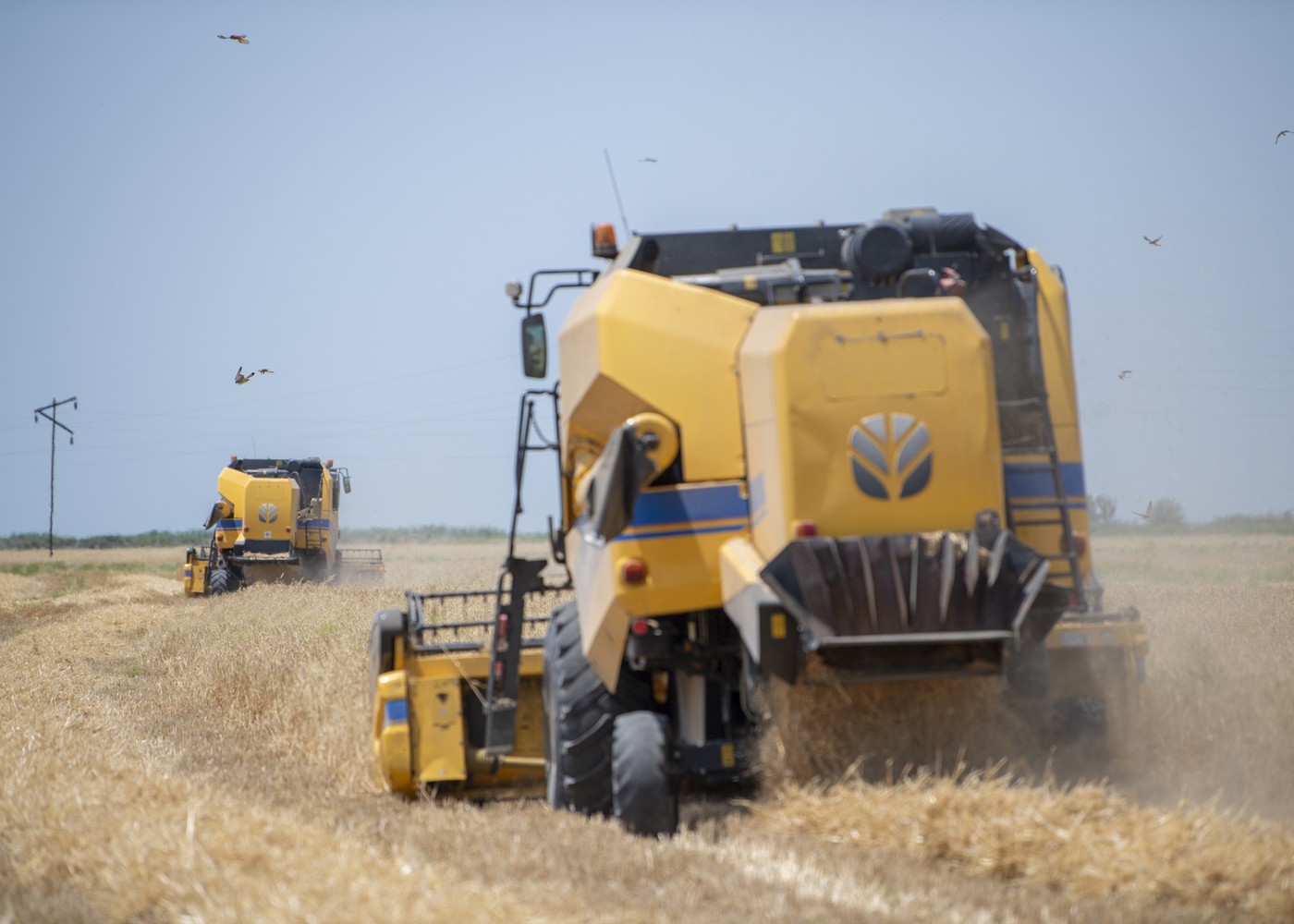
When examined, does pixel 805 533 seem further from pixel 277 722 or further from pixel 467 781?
pixel 277 722

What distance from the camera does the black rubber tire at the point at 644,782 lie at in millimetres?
6008

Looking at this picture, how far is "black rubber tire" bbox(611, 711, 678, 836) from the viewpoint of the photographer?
601 centimetres

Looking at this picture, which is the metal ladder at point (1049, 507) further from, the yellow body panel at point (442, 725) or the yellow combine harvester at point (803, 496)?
the yellow body panel at point (442, 725)

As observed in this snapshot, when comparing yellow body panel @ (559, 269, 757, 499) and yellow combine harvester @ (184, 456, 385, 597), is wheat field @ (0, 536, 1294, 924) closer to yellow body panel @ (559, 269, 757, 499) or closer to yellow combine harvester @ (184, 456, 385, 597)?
yellow body panel @ (559, 269, 757, 499)

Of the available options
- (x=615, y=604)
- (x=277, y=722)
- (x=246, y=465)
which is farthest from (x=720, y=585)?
(x=246, y=465)

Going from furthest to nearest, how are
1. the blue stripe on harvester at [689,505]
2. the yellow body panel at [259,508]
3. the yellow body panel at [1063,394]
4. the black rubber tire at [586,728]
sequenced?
the yellow body panel at [259,508]
the yellow body panel at [1063,394]
the black rubber tire at [586,728]
the blue stripe on harvester at [689,505]

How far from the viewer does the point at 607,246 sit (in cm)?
720

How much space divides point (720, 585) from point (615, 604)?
1.54 ft

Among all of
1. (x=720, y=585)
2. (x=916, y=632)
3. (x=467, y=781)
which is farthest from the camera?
(x=467, y=781)

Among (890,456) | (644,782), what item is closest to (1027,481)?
(890,456)

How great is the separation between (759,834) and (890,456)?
1598 millimetres

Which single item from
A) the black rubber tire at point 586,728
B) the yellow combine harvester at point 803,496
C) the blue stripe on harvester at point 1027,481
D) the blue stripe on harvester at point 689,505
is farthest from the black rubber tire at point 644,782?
the blue stripe on harvester at point 1027,481

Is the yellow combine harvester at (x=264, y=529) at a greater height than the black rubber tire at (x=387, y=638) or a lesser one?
greater

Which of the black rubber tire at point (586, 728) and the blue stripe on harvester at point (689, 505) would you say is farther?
the black rubber tire at point (586, 728)
